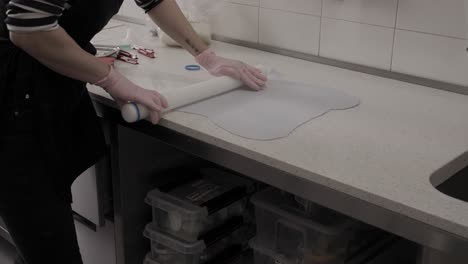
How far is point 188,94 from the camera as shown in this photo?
1383 mm

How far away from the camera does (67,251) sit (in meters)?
1.39

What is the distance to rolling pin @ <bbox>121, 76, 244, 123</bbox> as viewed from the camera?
128 centimetres

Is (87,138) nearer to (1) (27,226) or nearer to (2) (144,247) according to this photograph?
(1) (27,226)

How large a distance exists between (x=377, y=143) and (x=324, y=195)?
20 centimetres

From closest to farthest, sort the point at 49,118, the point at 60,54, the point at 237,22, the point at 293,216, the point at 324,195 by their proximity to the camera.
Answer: the point at 324,195
the point at 60,54
the point at 49,118
the point at 293,216
the point at 237,22

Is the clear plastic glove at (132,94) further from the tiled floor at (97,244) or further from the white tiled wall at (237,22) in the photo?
the white tiled wall at (237,22)

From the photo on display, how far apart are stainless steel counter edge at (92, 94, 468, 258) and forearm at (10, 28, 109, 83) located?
0.56ft

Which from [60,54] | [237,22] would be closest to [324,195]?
[60,54]

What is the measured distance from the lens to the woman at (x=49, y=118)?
1257 millimetres

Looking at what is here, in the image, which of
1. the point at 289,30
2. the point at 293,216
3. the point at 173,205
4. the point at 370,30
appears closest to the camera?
the point at 293,216

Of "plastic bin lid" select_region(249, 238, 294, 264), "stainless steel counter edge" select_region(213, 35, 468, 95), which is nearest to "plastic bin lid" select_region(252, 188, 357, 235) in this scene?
"plastic bin lid" select_region(249, 238, 294, 264)

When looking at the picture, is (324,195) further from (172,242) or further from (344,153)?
(172,242)

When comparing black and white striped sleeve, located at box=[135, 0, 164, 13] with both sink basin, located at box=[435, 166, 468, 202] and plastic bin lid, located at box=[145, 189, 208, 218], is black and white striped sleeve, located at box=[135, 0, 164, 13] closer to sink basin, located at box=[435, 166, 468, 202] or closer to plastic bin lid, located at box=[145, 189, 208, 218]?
plastic bin lid, located at box=[145, 189, 208, 218]

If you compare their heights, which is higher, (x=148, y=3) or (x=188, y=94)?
(x=148, y=3)
